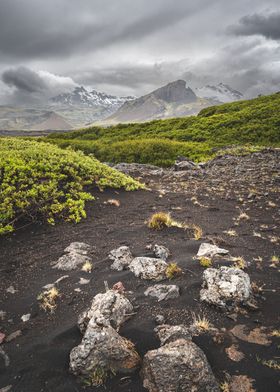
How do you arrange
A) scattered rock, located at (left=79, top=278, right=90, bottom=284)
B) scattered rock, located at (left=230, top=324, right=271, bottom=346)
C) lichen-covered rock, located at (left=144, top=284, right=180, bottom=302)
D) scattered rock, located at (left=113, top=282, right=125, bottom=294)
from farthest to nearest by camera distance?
scattered rock, located at (left=79, top=278, right=90, bottom=284)
scattered rock, located at (left=113, top=282, right=125, bottom=294)
lichen-covered rock, located at (left=144, top=284, right=180, bottom=302)
scattered rock, located at (left=230, top=324, right=271, bottom=346)

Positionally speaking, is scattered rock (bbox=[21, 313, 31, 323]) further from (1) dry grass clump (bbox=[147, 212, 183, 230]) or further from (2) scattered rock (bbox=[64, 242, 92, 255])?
(1) dry grass clump (bbox=[147, 212, 183, 230])

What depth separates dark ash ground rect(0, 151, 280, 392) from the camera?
4238 mm

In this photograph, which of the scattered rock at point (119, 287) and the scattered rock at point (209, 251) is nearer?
the scattered rock at point (119, 287)

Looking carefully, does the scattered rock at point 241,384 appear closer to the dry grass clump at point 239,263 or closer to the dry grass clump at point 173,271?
the dry grass clump at point 173,271

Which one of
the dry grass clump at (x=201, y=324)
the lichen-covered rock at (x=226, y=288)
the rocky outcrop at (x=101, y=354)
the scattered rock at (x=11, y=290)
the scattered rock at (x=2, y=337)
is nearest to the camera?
the rocky outcrop at (x=101, y=354)

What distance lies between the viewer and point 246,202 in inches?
513

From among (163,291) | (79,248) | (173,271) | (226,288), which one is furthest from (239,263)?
(79,248)

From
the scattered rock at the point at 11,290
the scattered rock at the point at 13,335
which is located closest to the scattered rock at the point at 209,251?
the scattered rock at the point at 13,335

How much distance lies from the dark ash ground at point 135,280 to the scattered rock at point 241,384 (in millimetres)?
74

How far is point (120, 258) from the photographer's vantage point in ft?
23.6

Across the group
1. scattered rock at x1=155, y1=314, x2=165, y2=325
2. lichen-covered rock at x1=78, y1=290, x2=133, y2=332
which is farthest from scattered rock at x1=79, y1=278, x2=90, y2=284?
scattered rock at x1=155, y1=314, x2=165, y2=325

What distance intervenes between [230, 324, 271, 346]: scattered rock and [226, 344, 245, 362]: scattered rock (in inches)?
9.4

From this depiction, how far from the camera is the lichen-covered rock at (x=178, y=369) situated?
3.79 meters

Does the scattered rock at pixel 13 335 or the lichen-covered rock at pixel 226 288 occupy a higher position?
the lichen-covered rock at pixel 226 288
